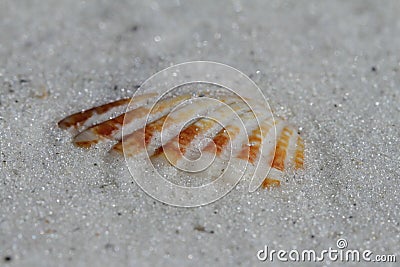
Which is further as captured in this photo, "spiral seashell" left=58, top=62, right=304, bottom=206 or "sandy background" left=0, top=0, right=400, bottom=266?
"spiral seashell" left=58, top=62, right=304, bottom=206

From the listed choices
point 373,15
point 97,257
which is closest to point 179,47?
point 373,15
